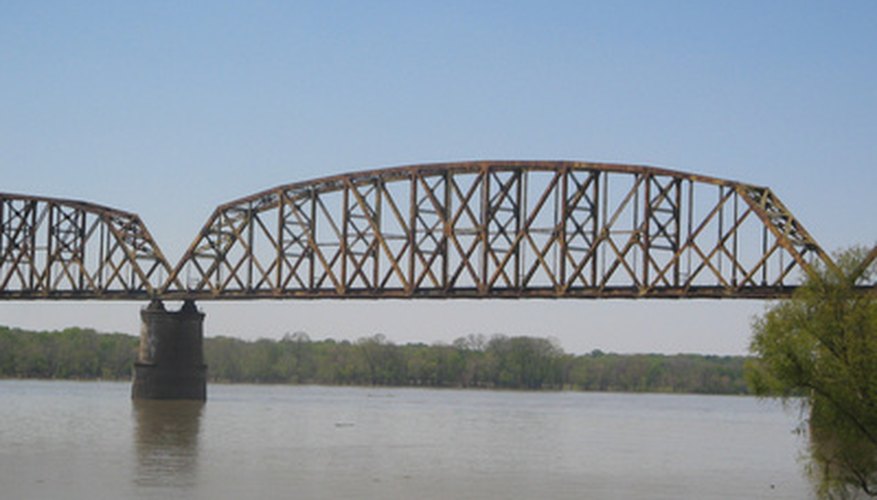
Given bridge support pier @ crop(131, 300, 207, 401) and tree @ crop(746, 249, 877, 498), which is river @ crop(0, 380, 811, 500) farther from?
tree @ crop(746, 249, 877, 498)

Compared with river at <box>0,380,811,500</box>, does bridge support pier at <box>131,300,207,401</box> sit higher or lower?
higher

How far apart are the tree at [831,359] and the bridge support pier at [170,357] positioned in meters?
63.1

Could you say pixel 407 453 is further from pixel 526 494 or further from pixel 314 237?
pixel 314 237

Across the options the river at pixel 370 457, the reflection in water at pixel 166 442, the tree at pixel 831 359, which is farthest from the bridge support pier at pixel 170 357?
the tree at pixel 831 359

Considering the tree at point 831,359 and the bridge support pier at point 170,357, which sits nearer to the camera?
the tree at point 831,359

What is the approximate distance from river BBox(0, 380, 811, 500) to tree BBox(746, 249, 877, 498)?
4.57m

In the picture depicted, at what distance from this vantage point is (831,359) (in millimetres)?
39438

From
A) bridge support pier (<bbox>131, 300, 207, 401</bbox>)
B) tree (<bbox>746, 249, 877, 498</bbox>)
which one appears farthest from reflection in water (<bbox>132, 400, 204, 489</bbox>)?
tree (<bbox>746, 249, 877, 498</bbox>)

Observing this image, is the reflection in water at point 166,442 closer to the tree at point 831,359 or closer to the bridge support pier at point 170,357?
the bridge support pier at point 170,357

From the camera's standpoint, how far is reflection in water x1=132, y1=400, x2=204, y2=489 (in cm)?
4416

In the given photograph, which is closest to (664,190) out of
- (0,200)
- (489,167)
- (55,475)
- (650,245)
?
(650,245)

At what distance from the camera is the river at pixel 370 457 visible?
42.8m

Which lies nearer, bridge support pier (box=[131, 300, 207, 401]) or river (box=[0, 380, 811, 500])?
river (box=[0, 380, 811, 500])

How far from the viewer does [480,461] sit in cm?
5525
